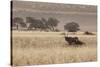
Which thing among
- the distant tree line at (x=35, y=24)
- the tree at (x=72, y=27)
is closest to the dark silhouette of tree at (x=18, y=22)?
the distant tree line at (x=35, y=24)

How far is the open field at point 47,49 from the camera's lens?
2098 mm

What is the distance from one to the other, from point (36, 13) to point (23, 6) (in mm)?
172

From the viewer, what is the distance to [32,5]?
2154 millimetres

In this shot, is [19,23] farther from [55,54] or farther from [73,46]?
[73,46]

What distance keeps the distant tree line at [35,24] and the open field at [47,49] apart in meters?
0.06

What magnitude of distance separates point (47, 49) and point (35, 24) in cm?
33

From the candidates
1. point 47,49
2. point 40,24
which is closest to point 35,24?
point 40,24

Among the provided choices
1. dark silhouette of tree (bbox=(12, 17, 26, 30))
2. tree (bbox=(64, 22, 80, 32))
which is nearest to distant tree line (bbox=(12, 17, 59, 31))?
dark silhouette of tree (bbox=(12, 17, 26, 30))

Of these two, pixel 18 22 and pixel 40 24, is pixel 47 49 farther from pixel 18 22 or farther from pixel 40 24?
pixel 18 22

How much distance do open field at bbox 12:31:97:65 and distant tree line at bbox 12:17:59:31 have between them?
0.20ft

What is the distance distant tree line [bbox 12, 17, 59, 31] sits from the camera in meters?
2.09

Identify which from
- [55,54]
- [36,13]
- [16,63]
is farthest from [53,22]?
[16,63]

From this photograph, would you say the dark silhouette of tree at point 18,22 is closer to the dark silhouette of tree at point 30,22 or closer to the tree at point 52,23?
the dark silhouette of tree at point 30,22

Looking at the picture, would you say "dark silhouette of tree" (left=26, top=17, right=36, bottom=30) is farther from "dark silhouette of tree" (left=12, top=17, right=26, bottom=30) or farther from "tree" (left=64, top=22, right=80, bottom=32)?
"tree" (left=64, top=22, right=80, bottom=32)
